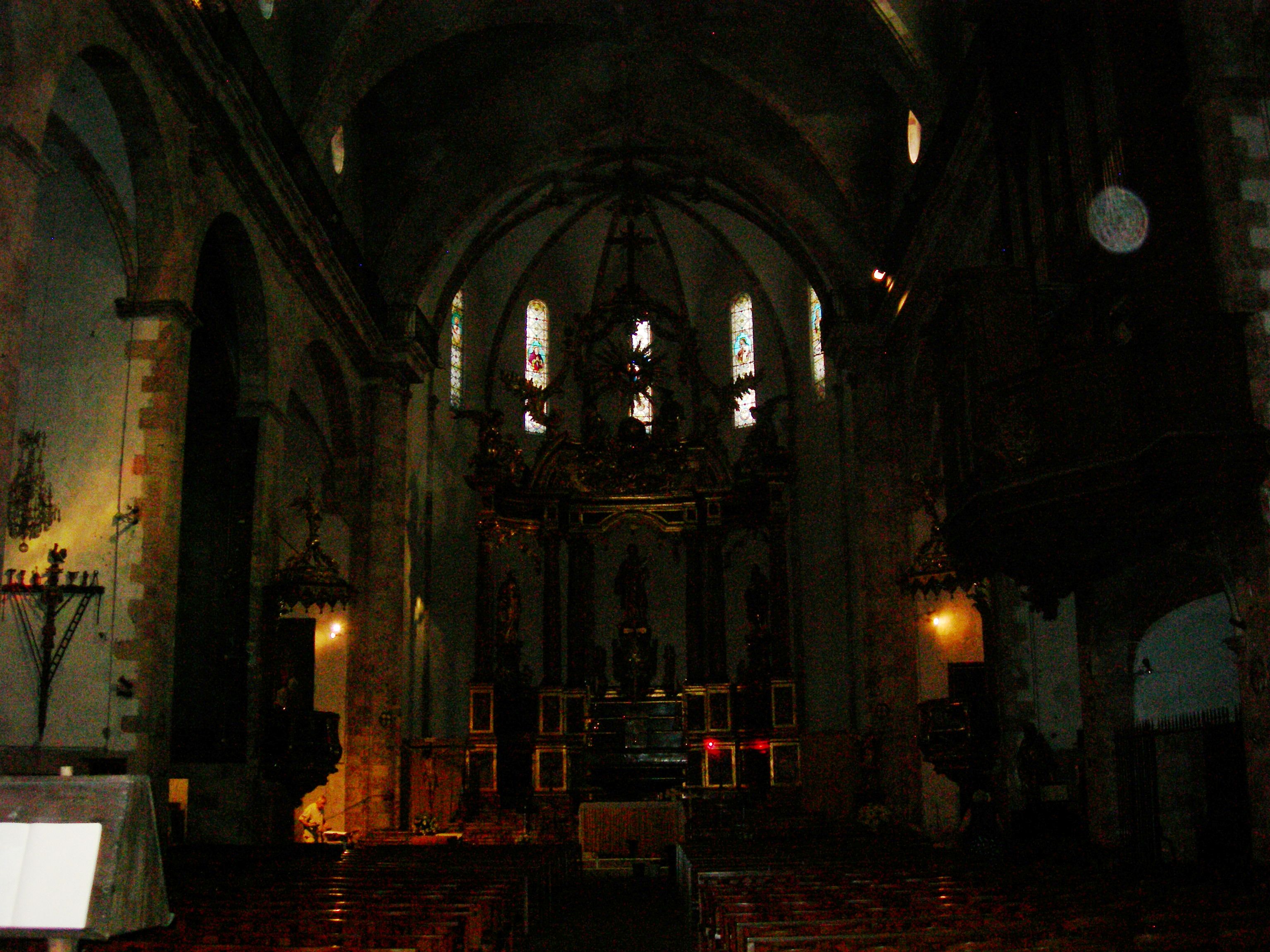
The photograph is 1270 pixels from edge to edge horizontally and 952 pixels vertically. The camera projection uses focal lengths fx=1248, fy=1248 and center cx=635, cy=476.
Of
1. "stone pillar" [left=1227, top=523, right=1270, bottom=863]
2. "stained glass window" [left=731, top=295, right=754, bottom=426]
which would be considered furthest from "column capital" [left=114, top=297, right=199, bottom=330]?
"stained glass window" [left=731, top=295, right=754, bottom=426]

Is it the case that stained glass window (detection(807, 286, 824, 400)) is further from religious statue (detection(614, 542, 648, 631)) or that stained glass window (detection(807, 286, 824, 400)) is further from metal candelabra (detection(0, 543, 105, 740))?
metal candelabra (detection(0, 543, 105, 740))

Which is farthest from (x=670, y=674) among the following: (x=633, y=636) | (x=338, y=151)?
(x=338, y=151)

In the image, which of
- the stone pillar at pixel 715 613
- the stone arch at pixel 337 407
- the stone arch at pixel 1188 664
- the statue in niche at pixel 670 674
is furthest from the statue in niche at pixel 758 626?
the stone arch at pixel 1188 664

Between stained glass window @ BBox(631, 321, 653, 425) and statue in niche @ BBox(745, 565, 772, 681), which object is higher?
stained glass window @ BBox(631, 321, 653, 425)

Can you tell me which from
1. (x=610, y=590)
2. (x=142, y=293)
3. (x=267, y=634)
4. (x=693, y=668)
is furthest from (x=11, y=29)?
(x=610, y=590)

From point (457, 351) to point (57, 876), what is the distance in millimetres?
25393

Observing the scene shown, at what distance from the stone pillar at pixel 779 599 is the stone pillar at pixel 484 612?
19.2ft

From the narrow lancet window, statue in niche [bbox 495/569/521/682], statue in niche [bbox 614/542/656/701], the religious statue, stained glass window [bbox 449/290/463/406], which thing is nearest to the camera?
the narrow lancet window

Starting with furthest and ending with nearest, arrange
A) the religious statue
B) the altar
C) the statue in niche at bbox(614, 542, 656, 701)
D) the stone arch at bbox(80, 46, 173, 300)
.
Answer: the religious statue → the statue in niche at bbox(614, 542, 656, 701) → the altar → the stone arch at bbox(80, 46, 173, 300)

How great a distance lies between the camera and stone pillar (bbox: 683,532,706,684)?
86.3 ft

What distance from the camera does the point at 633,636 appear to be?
27.2 m

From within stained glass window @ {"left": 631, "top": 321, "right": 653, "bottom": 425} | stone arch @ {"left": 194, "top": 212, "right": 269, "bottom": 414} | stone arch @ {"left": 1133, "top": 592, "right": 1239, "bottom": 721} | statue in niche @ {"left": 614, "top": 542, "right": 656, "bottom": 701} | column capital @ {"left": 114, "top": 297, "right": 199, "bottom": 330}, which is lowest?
stone arch @ {"left": 1133, "top": 592, "right": 1239, "bottom": 721}

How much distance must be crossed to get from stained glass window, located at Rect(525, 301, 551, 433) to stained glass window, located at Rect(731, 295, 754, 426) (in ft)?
15.2

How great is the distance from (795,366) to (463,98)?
9922 millimetres
